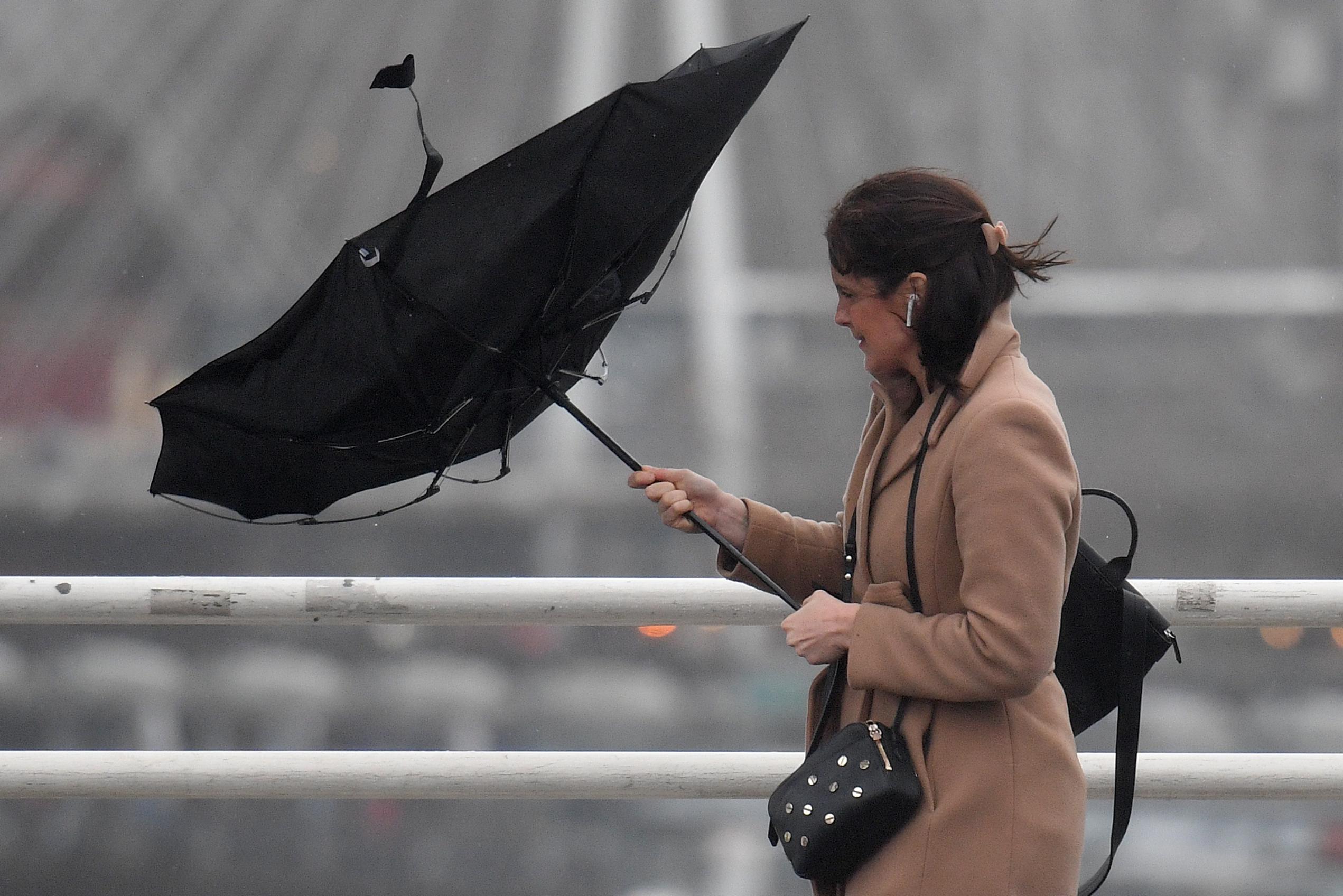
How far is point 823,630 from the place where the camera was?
3.51ft

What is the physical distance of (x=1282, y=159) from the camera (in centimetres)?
907

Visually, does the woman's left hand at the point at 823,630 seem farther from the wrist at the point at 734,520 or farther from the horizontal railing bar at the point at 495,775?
the horizontal railing bar at the point at 495,775

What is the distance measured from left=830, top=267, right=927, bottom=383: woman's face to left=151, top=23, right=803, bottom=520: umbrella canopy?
0.21 m

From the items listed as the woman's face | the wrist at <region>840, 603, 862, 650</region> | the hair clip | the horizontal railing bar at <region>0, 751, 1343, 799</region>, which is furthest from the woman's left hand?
the horizontal railing bar at <region>0, 751, 1343, 799</region>

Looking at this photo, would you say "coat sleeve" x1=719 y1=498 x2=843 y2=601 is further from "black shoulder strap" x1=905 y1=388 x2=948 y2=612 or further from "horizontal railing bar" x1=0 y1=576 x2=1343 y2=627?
"horizontal railing bar" x1=0 y1=576 x2=1343 y2=627

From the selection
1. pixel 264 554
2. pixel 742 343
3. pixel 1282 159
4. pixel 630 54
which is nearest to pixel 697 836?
pixel 264 554

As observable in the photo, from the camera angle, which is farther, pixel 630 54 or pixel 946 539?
pixel 630 54

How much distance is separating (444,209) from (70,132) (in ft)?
19.3

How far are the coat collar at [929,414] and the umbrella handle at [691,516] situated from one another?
0.47ft

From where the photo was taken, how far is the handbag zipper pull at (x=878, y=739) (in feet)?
3.40

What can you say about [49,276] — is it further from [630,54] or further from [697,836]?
[630,54]

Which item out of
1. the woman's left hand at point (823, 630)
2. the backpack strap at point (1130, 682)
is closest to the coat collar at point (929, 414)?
the woman's left hand at point (823, 630)

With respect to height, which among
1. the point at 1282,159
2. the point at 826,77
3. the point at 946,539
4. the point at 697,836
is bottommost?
the point at 697,836

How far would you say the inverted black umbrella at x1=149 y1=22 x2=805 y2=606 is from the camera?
1.12 m
